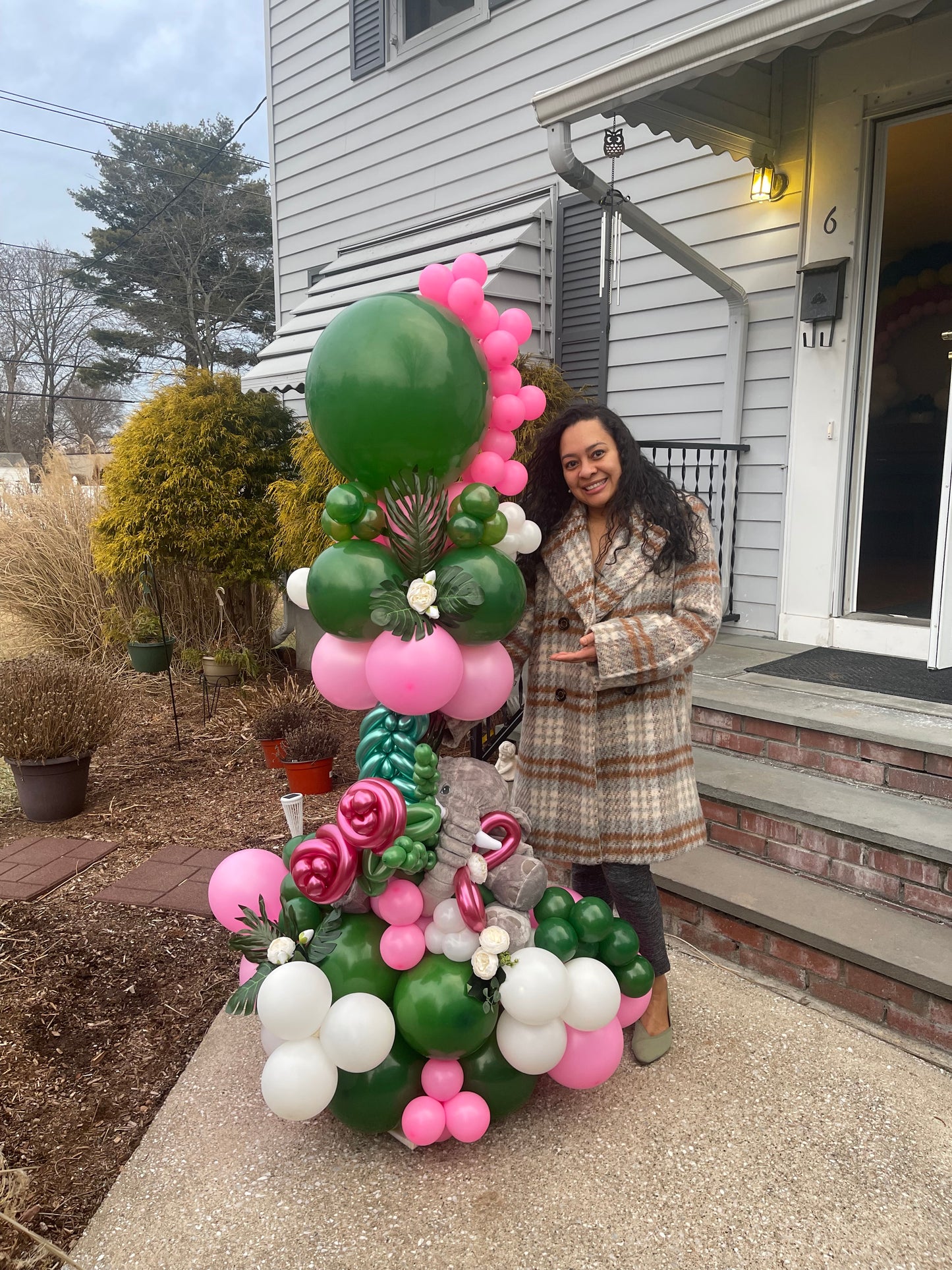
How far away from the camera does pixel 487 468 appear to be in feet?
6.24

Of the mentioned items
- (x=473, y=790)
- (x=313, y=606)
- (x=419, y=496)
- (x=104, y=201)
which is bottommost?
(x=473, y=790)

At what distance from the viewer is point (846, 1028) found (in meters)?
2.28

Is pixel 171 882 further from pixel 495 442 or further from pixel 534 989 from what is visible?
pixel 495 442

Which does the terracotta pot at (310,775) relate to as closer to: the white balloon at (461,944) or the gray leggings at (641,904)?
the gray leggings at (641,904)

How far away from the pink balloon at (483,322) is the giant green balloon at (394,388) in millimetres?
65

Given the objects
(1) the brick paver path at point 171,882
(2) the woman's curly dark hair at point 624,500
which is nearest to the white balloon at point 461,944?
(2) the woman's curly dark hair at point 624,500

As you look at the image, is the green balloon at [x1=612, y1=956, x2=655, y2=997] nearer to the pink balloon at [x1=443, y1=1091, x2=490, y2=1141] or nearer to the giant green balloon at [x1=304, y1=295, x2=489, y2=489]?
the pink balloon at [x1=443, y1=1091, x2=490, y2=1141]

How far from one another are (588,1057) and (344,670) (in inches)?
40.0

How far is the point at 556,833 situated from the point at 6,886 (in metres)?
2.33

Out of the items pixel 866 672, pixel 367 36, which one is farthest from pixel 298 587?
pixel 367 36

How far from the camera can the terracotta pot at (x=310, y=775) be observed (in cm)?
418

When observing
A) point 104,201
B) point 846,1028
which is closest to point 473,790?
point 846,1028

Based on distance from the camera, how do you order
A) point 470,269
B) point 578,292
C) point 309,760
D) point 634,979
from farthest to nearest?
point 578,292
point 309,760
point 634,979
point 470,269

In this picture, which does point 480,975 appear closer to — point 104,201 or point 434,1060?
point 434,1060
